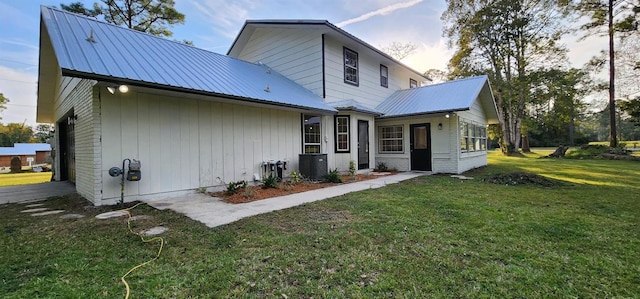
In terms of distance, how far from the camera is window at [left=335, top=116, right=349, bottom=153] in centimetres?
1045

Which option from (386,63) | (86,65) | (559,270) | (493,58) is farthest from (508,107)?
(86,65)

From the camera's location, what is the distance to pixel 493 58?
2302 centimetres

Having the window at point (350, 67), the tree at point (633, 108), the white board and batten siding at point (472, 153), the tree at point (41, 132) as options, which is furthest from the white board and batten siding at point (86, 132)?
the tree at point (41, 132)

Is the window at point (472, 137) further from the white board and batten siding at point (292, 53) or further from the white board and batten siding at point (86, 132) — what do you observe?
the white board and batten siding at point (86, 132)

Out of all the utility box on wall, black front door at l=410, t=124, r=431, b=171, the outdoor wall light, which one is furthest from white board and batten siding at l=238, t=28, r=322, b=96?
the outdoor wall light

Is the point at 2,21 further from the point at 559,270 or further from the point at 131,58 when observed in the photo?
the point at 559,270

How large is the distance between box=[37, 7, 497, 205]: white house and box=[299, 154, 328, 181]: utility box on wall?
1.35ft

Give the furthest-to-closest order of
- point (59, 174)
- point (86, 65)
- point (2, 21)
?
Answer: point (2, 21) → point (59, 174) → point (86, 65)

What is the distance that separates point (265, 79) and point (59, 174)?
950 centimetres

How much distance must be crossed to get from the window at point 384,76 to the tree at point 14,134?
63850 mm

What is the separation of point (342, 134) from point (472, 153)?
689 cm

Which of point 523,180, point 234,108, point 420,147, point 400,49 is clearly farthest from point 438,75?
point 234,108

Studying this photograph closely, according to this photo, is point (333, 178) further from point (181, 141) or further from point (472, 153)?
point (472, 153)

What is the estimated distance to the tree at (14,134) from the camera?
46.6 m
